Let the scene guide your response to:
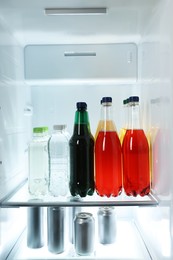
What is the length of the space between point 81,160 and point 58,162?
15 cm

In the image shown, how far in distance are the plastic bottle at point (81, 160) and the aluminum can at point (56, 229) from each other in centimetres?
14

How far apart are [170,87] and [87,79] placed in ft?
1.96

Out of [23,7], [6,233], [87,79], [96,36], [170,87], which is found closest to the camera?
[170,87]

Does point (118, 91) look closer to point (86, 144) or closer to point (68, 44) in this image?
point (68, 44)

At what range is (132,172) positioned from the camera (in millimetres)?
947

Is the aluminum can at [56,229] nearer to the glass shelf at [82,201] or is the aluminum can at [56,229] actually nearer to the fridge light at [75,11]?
the glass shelf at [82,201]

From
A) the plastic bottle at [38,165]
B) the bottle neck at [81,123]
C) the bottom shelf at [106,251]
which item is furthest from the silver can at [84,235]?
the bottle neck at [81,123]

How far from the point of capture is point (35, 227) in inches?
43.3

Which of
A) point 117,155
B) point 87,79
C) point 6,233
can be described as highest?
point 87,79

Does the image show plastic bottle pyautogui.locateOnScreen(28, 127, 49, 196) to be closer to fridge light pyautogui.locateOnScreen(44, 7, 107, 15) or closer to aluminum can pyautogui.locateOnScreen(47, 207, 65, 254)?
aluminum can pyautogui.locateOnScreen(47, 207, 65, 254)

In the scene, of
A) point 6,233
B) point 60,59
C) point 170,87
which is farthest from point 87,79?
point 6,233

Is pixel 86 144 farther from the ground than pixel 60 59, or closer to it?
closer to it

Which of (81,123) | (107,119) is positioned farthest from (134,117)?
(81,123)

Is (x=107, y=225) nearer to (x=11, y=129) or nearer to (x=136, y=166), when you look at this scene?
(x=136, y=166)
